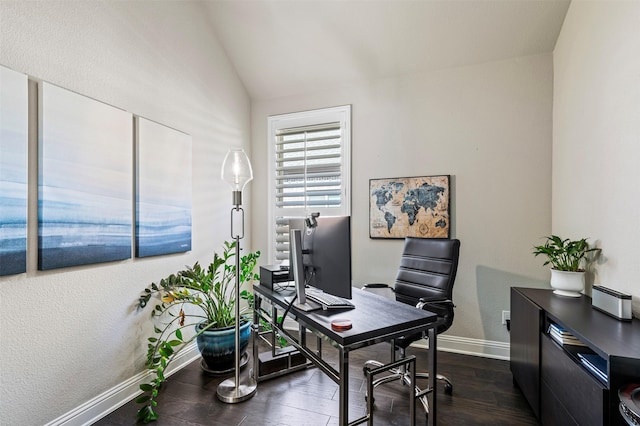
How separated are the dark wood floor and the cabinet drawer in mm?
513

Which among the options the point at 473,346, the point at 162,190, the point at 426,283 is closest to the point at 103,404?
the point at 162,190

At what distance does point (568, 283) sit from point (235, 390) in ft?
7.52

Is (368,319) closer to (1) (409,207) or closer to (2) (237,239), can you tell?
(2) (237,239)

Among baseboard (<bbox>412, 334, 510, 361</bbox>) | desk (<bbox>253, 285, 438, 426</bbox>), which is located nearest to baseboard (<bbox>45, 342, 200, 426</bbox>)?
desk (<bbox>253, 285, 438, 426</bbox>)

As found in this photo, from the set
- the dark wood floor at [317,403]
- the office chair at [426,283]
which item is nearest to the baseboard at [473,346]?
the dark wood floor at [317,403]

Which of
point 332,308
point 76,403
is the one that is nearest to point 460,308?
point 332,308

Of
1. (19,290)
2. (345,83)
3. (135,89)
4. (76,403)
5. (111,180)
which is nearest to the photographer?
(19,290)

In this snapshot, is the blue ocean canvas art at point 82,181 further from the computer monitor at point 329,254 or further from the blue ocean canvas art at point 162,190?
the computer monitor at point 329,254

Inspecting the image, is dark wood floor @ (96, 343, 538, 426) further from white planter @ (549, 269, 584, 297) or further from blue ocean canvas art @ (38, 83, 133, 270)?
blue ocean canvas art @ (38, 83, 133, 270)

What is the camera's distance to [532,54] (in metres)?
2.60

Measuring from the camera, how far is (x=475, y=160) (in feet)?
9.10

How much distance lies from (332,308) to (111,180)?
1634 millimetres

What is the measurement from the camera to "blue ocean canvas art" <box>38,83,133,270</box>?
1614mm

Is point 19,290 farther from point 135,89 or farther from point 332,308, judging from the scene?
point 332,308
